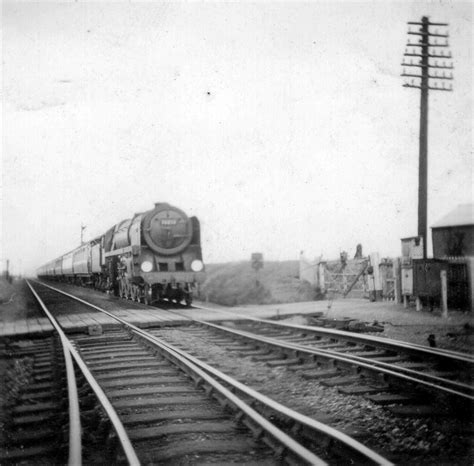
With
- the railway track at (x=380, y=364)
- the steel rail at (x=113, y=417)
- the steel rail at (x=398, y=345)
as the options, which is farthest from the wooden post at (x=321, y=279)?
the steel rail at (x=113, y=417)

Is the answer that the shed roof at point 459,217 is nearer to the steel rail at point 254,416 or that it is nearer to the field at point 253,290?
the field at point 253,290

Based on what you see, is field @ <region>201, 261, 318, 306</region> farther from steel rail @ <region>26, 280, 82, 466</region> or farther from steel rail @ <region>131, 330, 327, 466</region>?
steel rail @ <region>26, 280, 82, 466</region>

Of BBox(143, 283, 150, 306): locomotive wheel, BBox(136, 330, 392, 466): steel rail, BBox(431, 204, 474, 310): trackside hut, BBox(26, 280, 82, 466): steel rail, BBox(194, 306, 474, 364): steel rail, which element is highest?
BBox(431, 204, 474, 310): trackside hut

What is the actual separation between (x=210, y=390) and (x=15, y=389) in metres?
2.26

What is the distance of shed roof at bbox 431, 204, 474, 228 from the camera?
13906 mm

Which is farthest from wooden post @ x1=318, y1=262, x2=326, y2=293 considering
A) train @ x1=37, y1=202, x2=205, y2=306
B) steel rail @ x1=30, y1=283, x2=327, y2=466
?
steel rail @ x1=30, y1=283, x2=327, y2=466

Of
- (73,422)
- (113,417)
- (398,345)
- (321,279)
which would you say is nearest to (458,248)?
(321,279)

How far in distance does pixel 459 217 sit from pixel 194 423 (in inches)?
479

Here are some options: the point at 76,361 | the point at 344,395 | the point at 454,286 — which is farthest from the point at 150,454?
the point at 454,286

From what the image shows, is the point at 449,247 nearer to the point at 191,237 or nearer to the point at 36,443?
the point at 191,237

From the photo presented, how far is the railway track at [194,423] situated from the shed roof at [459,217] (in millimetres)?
10244

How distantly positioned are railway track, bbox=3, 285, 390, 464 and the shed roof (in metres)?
10.2

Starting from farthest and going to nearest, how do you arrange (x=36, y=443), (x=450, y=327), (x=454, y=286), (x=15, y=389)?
(x=454, y=286), (x=450, y=327), (x=15, y=389), (x=36, y=443)

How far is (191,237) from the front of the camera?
16578 mm
